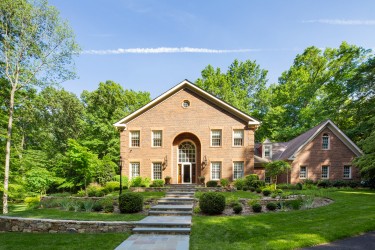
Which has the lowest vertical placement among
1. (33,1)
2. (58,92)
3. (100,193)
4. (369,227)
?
(100,193)

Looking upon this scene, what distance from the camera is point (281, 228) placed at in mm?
9156

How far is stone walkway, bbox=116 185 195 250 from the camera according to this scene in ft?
25.8

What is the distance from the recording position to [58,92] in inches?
1614

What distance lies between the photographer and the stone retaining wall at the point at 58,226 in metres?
9.77

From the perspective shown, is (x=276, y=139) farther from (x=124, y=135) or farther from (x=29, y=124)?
(x=29, y=124)

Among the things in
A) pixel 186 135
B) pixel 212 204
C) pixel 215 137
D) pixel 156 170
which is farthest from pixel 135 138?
pixel 212 204

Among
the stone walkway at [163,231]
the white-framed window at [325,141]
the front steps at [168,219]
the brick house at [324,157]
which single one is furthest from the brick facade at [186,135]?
the stone walkway at [163,231]

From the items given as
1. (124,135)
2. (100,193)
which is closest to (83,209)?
(100,193)

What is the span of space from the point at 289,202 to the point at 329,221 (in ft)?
10.9

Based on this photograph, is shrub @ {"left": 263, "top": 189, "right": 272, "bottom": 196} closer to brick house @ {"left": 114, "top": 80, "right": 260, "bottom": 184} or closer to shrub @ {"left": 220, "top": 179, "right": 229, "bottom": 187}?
shrub @ {"left": 220, "top": 179, "right": 229, "bottom": 187}

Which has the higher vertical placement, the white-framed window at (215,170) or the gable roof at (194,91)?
the gable roof at (194,91)

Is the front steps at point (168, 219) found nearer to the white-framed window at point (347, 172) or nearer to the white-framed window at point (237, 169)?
the white-framed window at point (237, 169)

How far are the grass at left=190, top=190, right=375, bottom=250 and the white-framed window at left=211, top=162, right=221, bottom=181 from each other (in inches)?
458

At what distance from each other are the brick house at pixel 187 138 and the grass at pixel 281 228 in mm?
11469
